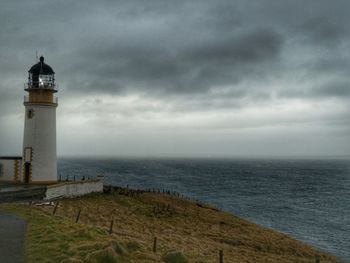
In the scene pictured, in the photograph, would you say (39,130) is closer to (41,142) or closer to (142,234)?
(41,142)

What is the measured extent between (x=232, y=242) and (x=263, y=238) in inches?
185

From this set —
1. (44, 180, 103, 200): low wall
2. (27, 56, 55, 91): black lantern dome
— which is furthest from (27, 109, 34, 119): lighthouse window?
(44, 180, 103, 200): low wall

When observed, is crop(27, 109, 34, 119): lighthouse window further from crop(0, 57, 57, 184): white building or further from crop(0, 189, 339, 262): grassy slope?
crop(0, 189, 339, 262): grassy slope

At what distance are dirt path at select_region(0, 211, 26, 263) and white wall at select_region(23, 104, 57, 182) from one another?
13.0 meters

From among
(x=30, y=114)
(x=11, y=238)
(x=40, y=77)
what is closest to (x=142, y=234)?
(x=11, y=238)

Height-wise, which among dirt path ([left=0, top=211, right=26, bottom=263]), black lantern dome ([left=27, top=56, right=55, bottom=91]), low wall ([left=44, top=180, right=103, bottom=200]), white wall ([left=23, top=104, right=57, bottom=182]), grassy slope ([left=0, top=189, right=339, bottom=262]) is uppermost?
black lantern dome ([left=27, top=56, right=55, bottom=91])

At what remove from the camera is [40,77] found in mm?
37156

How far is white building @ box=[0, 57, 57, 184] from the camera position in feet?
119

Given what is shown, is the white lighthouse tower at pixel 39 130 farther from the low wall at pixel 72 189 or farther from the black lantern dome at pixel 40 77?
the low wall at pixel 72 189

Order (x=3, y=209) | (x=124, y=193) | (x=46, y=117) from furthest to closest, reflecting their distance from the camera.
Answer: (x=124, y=193) < (x=46, y=117) < (x=3, y=209)

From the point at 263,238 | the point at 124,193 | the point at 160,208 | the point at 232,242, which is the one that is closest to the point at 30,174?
the point at 124,193

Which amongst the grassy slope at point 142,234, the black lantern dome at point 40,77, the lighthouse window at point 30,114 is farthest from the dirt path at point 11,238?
the black lantern dome at point 40,77

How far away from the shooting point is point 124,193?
42.4 m

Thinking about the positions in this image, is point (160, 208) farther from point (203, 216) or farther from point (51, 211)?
point (51, 211)
